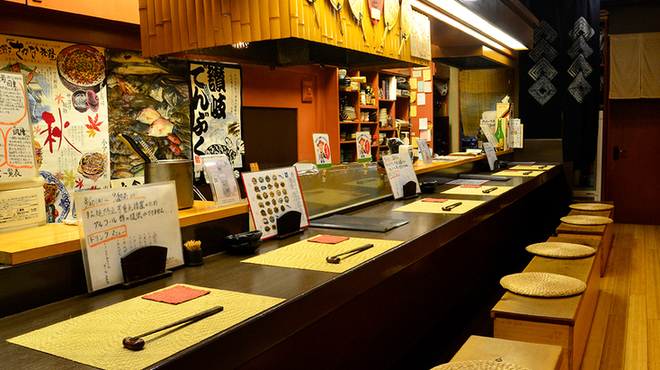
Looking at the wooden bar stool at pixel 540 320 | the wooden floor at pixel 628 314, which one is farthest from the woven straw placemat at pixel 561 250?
the wooden bar stool at pixel 540 320

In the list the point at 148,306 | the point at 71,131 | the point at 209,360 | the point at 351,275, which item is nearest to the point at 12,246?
the point at 148,306

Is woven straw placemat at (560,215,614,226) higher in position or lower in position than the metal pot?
lower

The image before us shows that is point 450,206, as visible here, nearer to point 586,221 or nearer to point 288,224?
point 288,224

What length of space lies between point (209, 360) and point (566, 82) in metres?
6.41

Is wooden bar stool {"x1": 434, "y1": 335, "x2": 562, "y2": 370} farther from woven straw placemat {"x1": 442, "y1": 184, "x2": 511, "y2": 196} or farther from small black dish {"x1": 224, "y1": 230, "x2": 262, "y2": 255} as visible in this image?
woven straw placemat {"x1": 442, "y1": 184, "x2": 511, "y2": 196}

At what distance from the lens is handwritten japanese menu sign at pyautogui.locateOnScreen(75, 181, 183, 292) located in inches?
57.7

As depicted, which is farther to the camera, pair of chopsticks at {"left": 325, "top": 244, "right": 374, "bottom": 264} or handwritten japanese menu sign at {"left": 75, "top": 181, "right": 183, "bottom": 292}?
pair of chopsticks at {"left": 325, "top": 244, "right": 374, "bottom": 264}

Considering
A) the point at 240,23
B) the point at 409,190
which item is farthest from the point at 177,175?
the point at 409,190

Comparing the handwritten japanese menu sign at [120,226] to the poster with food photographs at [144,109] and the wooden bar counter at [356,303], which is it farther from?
the poster with food photographs at [144,109]

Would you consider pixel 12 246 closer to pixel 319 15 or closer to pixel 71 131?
pixel 319 15

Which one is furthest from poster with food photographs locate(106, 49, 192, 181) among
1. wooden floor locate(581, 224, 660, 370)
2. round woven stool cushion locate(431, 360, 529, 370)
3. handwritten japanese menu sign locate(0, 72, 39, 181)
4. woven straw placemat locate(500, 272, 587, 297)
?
wooden floor locate(581, 224, 660, 370)

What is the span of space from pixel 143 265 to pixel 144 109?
312 centimetres

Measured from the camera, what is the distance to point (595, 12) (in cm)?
606

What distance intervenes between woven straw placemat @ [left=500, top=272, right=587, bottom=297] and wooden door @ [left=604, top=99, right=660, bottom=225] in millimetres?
5862
